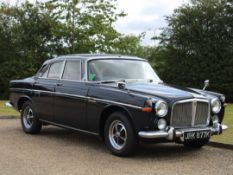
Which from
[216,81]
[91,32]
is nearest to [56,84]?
[216,81]

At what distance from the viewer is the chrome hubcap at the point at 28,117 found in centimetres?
1141

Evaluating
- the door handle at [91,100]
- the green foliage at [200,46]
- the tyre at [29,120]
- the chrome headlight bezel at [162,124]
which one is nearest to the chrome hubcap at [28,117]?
the tyre at [29,120]

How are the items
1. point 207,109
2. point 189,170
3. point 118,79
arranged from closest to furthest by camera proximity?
point 189,170, point 207,109, point 118,79

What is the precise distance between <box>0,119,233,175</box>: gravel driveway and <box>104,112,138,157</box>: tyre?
15 centimetres

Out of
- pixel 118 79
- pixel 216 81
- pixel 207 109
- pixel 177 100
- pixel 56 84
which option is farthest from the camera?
pixel 216 81

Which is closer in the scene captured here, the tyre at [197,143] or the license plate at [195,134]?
the license plate at [195,134]

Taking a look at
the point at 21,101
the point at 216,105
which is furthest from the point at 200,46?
the point at 216,105

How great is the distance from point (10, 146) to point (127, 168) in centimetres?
300

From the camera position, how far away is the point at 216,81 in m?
27.9

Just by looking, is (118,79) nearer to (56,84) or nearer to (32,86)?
(56,84)

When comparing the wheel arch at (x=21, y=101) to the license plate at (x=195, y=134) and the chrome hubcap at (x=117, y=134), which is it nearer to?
the chrome hubcap at (x=117, y=134)

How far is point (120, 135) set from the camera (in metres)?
8.60

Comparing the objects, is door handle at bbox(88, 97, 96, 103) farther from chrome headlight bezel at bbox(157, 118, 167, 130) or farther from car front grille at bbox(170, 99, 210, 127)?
car front grille at bbox(170, 99, 210, 127)

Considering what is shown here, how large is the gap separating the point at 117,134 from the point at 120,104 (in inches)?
23.8
